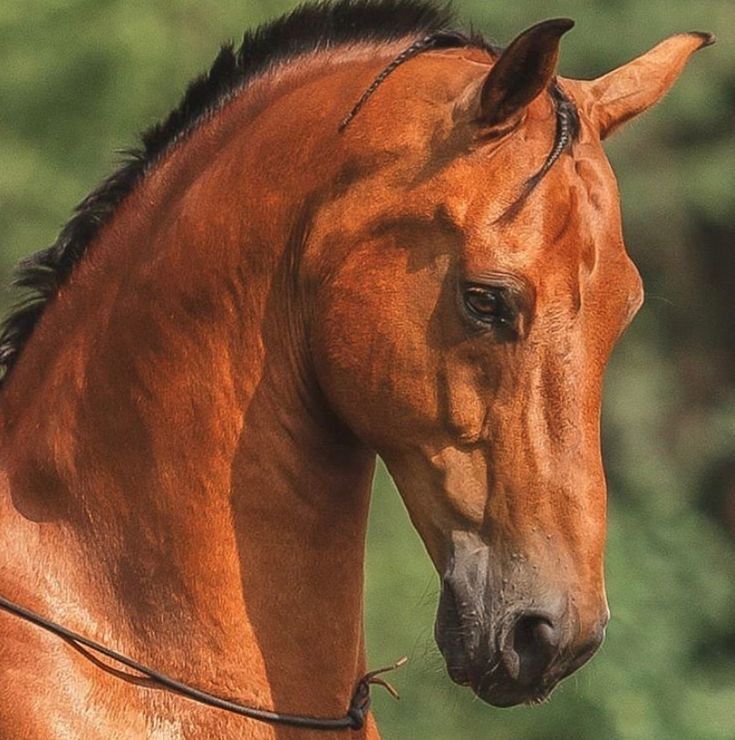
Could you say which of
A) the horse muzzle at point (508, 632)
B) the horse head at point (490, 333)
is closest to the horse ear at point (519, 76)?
the horse head at point (490, 333)

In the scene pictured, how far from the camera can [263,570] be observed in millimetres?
3156

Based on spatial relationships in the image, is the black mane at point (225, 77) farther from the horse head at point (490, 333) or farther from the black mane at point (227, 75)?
the horse head at point (490, 333)

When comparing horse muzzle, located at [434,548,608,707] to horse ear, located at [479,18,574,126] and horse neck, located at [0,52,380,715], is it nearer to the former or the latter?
horse neck, located at [0,52,380,715]

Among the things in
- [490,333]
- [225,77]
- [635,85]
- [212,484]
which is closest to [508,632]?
[490,333]

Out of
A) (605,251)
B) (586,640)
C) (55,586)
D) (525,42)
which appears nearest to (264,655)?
(55,586)

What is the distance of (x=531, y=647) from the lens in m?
2.93

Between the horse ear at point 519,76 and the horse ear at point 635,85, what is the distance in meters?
0.26

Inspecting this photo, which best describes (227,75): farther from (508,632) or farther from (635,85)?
(508,632)

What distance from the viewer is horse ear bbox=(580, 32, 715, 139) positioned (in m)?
3.28

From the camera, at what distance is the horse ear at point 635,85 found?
3.28m

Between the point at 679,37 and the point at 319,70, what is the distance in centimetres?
64

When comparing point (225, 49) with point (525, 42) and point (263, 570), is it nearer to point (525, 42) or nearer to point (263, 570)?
point (525, 42)

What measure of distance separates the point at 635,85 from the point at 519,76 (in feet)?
1.40

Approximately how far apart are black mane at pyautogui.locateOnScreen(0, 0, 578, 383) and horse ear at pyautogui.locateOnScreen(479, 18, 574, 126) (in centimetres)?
37
